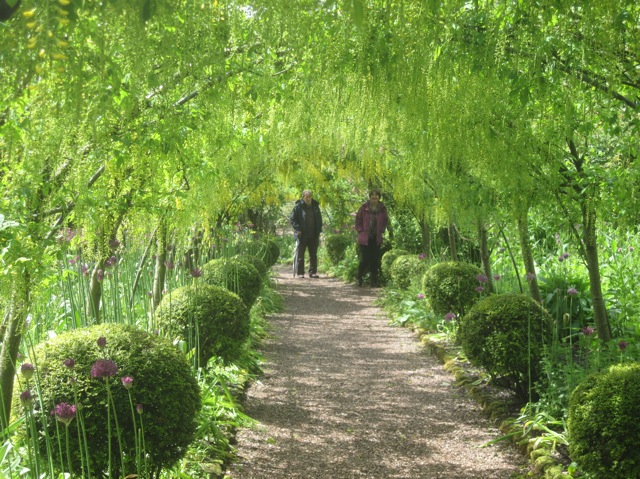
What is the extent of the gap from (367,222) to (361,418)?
7365mm

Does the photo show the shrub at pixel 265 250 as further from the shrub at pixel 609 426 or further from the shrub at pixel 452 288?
the shrub at pixel 609 426

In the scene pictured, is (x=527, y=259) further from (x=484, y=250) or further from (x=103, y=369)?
(x=103, y=369)

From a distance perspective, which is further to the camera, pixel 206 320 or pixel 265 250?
pixel 265 250

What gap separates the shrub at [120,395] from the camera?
286cm

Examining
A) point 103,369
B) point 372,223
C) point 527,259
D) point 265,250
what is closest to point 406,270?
point 372,223

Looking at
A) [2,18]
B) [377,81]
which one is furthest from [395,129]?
[2,18]

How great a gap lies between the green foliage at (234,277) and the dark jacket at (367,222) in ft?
13.3

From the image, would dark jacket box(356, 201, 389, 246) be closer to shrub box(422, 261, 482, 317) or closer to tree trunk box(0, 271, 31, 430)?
shrub box(422, 261, 482, 317)

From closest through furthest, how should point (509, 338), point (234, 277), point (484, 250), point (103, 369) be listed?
point (103, 369), point (509, 338), point (484, 250), point (234, 277)

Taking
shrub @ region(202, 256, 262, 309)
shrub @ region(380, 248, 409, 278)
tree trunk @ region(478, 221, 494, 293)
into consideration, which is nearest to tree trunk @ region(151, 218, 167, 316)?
shrub @ region(202, 256, 262, 309)

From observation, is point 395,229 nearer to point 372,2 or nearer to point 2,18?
point 372,2

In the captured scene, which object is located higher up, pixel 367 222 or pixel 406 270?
pixel 367 222

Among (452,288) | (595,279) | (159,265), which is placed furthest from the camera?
(452,288)

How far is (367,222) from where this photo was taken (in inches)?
474
